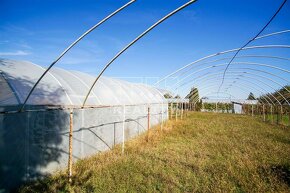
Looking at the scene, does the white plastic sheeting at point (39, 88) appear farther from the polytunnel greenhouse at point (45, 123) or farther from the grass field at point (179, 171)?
the grass field at point (179, 171)

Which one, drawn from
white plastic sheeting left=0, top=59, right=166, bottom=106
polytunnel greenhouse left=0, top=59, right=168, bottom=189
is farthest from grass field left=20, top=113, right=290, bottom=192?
white plastic sheeting left=0, top=59, right=166, bottom=106

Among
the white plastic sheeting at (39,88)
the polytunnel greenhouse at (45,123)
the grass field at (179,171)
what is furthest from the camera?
the white plastic sheeting at (39,88)

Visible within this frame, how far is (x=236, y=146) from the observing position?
10094mm

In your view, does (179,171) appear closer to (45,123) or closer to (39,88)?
(45,123)

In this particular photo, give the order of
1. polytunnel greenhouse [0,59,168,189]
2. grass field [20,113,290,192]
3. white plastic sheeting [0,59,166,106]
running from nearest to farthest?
1. polytunnel greenhouse [0,59,168,189]
2. grass field [20,113,290,192]
3. white plastic sheeting [0,59,166,106]

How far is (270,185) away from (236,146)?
4681mm

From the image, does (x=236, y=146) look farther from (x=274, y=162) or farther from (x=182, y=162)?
(x=182, y=162)

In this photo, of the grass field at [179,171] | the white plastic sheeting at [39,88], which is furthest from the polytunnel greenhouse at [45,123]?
the grass field at [179,171]

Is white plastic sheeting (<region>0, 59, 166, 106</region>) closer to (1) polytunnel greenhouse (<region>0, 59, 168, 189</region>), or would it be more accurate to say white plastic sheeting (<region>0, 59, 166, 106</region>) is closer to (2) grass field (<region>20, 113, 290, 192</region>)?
(1) polytunnel greenhouse (<region>0, 59, 168, 189</region>)

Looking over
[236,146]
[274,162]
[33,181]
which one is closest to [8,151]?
[33,181]

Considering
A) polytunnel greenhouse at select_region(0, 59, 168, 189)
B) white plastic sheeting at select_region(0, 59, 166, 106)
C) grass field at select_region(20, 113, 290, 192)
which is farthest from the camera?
white plastic sheeting at select_region(0, 59, 166, 106)

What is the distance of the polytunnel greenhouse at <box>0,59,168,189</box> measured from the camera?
5.29m

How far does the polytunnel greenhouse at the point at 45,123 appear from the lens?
208 inches

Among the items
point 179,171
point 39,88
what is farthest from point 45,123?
point 179,171
